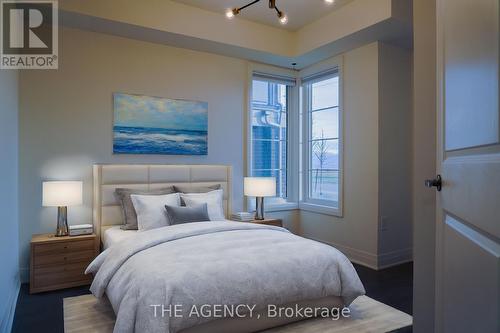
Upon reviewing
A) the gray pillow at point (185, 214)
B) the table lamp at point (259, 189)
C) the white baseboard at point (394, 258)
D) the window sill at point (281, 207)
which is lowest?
the white baseboard at point (394, 258)

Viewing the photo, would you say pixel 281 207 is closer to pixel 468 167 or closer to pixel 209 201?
pixel 209 201

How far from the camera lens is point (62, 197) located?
3207 mm

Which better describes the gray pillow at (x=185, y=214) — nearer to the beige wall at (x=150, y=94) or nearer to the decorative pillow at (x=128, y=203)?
the decorative pillow at (x=128, y=203)

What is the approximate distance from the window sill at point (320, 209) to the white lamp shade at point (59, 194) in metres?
3.09

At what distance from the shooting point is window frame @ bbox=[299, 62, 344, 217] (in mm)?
4359

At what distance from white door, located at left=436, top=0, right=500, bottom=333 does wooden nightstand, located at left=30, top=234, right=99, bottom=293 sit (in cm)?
311

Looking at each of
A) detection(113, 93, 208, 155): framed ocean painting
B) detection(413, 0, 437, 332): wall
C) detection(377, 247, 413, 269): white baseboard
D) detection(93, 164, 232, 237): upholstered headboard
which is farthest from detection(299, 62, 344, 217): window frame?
detection(413, 0, 437, 332): wall

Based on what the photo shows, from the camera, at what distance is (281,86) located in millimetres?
5133

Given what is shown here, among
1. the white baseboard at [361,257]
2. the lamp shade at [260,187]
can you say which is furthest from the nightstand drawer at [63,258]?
the white baseboard at [361,257]

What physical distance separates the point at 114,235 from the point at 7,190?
0.98 meters

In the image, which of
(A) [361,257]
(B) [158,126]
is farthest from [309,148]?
(B) [158,126]

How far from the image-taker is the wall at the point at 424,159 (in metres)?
1.76

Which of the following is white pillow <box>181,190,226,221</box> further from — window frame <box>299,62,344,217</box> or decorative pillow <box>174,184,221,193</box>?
window frame <box>299,62,344,217</box>

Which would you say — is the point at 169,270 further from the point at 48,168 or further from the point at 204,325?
the point at 48,168
